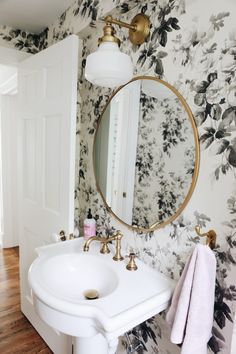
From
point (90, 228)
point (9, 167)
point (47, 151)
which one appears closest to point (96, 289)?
point (90, 228)

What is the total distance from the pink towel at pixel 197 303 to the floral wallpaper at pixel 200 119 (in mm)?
74

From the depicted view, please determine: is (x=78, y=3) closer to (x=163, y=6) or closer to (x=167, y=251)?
(x=163, y=6)

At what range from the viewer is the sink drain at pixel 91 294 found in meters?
1.09

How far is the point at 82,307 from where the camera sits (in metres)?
0.83

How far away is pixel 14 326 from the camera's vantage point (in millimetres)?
1890

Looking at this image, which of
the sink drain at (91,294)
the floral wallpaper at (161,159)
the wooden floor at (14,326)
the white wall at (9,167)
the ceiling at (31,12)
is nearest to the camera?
the floral wallpaper at (161,159)

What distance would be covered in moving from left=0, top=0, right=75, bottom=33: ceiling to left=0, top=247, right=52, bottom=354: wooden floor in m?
2.17

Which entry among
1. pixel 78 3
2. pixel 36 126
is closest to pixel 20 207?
pixel 36 126

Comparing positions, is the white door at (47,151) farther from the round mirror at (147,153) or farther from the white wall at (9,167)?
the white wall at (9,167)

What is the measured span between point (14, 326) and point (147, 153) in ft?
5.63

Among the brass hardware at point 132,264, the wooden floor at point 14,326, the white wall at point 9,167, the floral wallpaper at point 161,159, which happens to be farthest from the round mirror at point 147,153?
the white wall at point 9,167

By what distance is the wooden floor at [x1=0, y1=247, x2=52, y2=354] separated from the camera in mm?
1713

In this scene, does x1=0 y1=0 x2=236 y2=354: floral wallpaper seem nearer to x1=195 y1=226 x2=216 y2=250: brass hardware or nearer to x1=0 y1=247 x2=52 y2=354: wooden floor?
x1=195 y1=226 x2=216 y2=250: brass hardware

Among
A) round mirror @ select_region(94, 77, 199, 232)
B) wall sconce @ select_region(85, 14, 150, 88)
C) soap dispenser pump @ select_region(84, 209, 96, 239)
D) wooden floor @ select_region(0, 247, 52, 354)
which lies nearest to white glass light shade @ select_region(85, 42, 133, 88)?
wall sconce @ select_region(85, 14, 150, 88)
